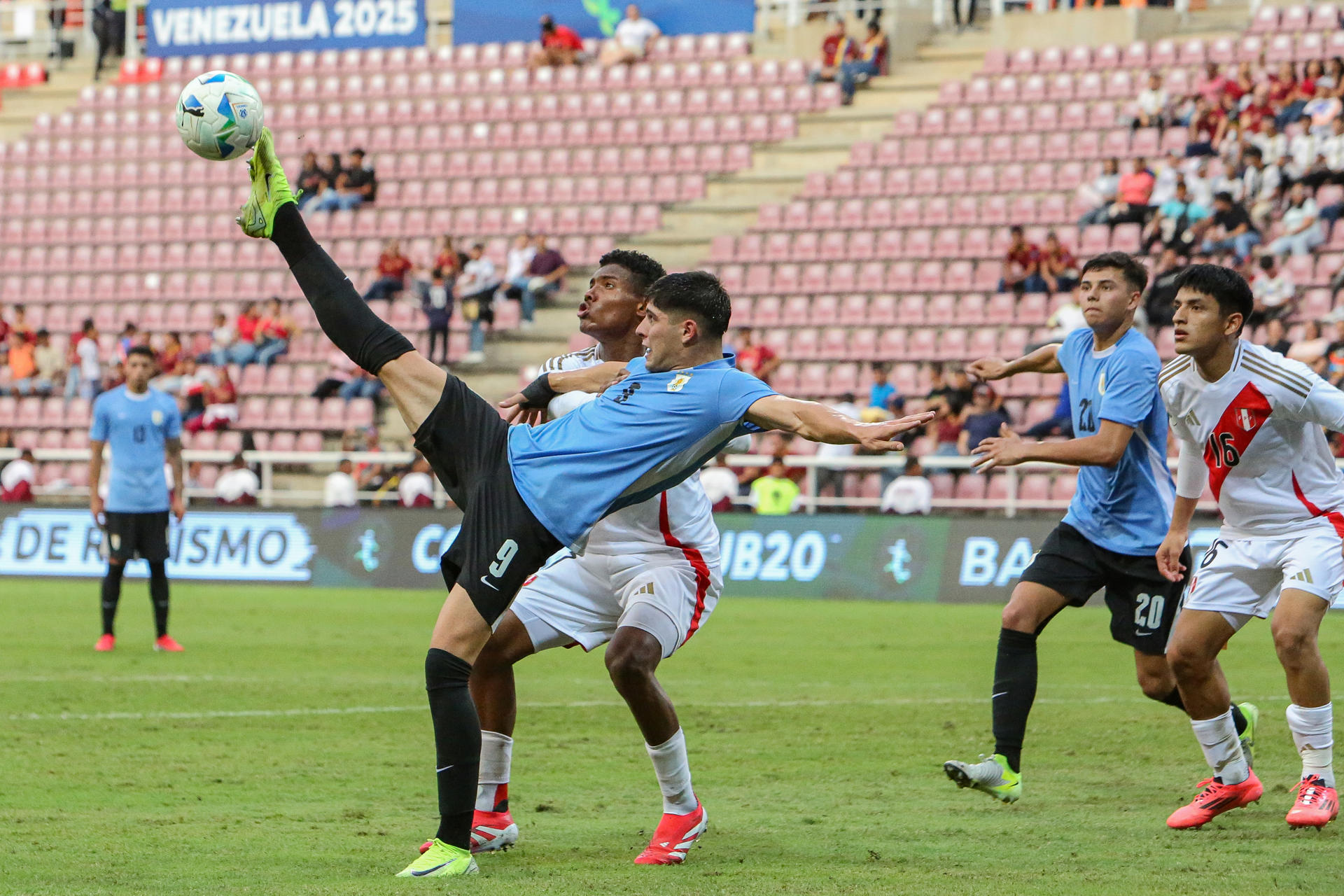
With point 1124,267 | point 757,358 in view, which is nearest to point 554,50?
point 757,358

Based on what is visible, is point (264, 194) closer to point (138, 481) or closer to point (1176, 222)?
point (138, 481)

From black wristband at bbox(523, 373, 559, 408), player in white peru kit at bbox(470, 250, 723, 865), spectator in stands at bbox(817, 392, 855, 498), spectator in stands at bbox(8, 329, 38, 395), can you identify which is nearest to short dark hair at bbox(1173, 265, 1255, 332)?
player in white peru kit at bbox(470, 250, 723, 865)

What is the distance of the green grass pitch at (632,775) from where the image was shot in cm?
592

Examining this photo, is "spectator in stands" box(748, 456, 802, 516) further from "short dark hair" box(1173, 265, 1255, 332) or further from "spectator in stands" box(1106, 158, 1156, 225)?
"short dark hair" box(1173, 265, 1255, 332)

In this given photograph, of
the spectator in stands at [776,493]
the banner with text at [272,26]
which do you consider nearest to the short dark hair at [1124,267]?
the spectator in stands at [776,493]

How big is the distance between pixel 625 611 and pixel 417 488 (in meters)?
15.4

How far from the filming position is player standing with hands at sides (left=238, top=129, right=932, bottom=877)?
588 centimetres

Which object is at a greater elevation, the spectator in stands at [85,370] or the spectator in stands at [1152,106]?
the spectator in stands at [1152,106]

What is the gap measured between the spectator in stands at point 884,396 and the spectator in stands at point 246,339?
10.1m

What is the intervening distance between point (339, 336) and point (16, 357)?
76.1 feet

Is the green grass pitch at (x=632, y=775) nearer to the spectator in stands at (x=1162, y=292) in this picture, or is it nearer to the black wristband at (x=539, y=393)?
the black wristband at (x=539, y=393)

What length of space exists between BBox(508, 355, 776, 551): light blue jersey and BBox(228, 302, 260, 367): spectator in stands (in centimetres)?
2176

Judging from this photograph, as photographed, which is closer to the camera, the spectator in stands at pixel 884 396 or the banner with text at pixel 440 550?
the banner with text at pixel 440 550

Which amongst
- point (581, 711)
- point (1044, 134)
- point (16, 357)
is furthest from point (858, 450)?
point (16, 357)
